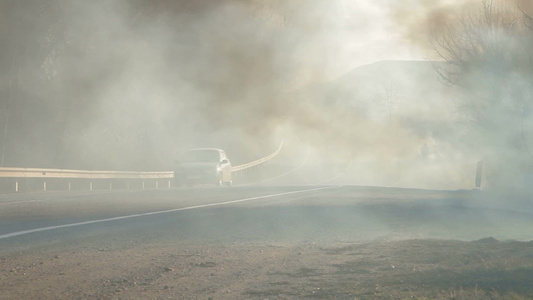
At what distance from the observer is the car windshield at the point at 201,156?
1329 inches

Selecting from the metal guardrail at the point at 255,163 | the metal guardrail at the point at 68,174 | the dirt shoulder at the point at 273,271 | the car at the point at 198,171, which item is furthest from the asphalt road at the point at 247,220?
the metal guardrail at the point at 255,163

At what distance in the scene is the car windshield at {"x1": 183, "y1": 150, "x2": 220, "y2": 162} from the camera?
3375 cm

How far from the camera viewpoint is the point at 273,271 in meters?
8.38

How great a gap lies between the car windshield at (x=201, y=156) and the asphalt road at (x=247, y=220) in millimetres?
12351

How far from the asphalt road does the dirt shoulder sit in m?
1.11

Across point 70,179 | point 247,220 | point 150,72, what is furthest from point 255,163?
point 247,220

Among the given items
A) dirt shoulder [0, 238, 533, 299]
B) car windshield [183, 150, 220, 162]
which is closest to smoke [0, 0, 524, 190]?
car windshield [183, 150, 220, 162]

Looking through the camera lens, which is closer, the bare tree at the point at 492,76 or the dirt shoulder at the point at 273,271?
the dirt shoulder at the point at 273,271

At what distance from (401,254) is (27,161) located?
32712mm

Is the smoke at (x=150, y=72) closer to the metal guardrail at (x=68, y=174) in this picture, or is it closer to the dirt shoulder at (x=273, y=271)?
the metal guardrail at (x=68, y=174)

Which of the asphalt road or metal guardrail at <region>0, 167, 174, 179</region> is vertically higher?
metal guardrail at <region>0, 167, 174, 179</region>

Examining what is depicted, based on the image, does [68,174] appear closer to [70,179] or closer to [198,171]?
[70,179]

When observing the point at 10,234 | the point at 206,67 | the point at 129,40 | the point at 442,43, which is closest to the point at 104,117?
the point at 129,40

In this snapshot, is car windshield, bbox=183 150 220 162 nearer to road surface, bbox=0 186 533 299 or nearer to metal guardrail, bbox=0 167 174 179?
metal guardrail, bbox=0 167 174 179
